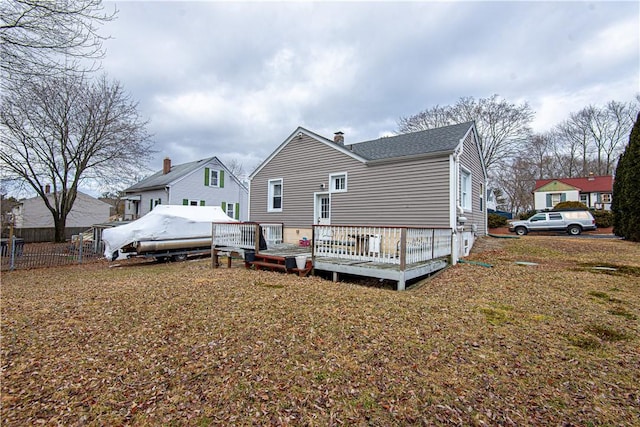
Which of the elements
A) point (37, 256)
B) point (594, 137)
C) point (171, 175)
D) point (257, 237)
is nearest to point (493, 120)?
point (594, 137)

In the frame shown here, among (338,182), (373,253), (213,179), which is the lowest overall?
(373,253)

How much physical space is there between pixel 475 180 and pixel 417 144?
3343mm

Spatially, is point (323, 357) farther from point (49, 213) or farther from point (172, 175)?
point (49, 213)

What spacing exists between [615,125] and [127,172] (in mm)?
45509

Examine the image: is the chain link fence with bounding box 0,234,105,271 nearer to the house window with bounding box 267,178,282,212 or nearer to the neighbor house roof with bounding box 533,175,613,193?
the house window with bounding box 267,178,282,212

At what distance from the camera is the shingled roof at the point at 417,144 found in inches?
377

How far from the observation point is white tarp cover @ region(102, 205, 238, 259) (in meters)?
11.4

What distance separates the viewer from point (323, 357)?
323 centimetres

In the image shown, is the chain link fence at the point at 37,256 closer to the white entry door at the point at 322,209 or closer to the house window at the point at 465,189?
the white entry door at the point at 322,209

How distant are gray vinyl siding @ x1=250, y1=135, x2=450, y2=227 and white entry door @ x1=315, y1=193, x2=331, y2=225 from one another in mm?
266

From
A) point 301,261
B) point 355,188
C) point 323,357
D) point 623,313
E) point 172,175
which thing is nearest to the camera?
point 323,357

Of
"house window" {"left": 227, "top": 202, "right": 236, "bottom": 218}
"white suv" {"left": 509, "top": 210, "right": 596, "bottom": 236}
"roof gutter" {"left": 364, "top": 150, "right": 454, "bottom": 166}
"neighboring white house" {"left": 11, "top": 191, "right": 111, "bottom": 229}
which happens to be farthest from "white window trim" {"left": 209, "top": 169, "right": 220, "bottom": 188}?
"white suv" {"left": 509, "top": 210, "right": 596, "bottom": 236}

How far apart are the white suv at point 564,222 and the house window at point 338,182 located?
14641mm

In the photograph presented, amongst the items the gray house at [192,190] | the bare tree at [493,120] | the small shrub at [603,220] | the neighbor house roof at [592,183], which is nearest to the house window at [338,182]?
the gray house at [192,190]
